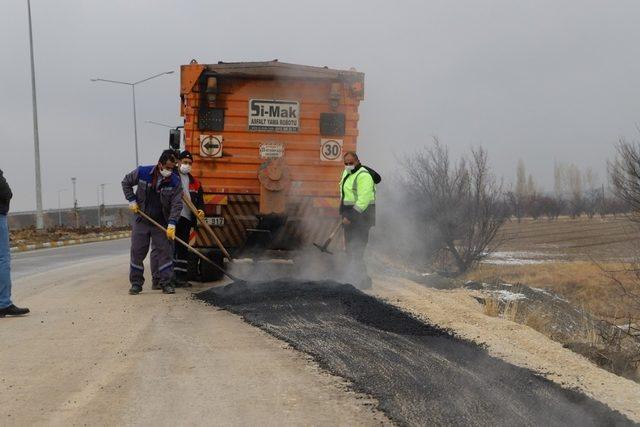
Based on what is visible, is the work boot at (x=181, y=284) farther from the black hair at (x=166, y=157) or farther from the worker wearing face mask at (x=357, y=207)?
the worker wearing face mask at (x=357, y=207)

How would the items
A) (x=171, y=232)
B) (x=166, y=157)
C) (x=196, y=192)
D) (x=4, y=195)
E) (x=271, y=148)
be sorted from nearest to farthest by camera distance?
(x=4, y=195), (x=171, y=232), (x=166, y=157), (x=196, y=192), (x=271, y=148)

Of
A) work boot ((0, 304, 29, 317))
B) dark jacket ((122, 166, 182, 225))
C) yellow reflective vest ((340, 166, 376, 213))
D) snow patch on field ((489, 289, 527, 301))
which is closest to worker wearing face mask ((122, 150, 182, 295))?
dark jacket ((122, 166, 182, 225))

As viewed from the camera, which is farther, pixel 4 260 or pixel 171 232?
pixel 171 232

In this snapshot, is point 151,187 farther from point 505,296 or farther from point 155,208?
point 505,296

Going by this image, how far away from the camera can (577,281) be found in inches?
967

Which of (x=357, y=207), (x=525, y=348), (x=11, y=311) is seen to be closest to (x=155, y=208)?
(x=11, y=311)

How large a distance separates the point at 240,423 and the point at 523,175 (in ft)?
325

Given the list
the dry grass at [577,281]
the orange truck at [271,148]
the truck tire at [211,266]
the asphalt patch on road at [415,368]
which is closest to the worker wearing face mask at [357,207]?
the orange truck at [271,148]

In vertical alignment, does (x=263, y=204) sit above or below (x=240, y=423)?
above

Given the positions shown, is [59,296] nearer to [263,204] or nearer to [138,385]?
[263,204]

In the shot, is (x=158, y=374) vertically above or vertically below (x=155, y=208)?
below

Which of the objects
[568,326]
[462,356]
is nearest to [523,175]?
[568,326]

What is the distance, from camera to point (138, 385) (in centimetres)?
425

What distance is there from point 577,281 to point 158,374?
22.7 m
